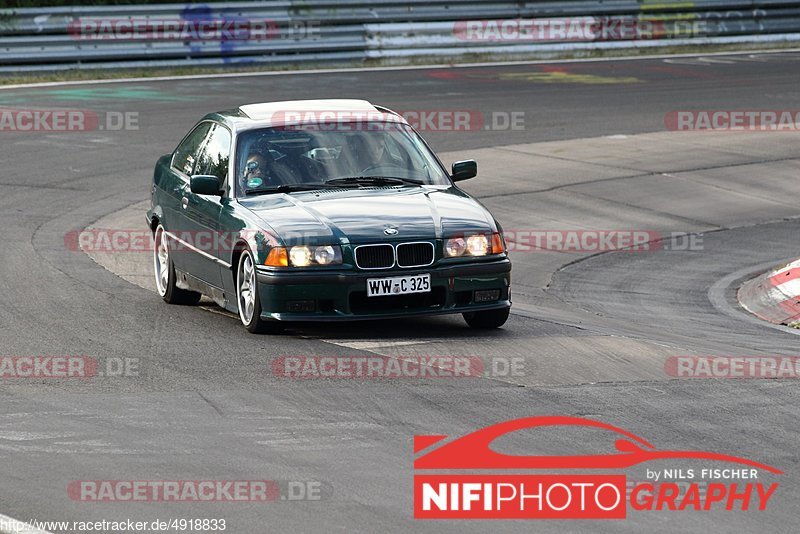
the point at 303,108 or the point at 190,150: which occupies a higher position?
the point at 303,108

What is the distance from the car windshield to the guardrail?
52.6 ft

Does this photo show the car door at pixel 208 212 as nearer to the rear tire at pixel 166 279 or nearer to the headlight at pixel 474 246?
the rear tire at pixel 166 279

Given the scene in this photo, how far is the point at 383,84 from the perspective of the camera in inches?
1006

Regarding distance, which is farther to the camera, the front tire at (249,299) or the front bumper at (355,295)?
the front tire at (249,299)

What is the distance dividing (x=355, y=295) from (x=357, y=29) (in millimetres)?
19770

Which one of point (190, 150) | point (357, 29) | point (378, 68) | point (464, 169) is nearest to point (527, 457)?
point (464, 169)

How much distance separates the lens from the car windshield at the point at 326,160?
407 inches

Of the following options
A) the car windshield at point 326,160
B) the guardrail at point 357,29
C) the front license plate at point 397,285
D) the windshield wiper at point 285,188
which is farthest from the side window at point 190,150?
the guardrail at point 357,29

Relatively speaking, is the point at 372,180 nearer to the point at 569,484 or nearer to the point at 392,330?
the point at 392,330

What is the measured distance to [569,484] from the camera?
6.22m

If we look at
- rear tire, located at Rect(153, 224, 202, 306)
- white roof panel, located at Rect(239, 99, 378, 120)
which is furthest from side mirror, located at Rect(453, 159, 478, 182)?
rear tire, located at Rect(153, 224, 202, 306)

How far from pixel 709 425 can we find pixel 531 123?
15096mm

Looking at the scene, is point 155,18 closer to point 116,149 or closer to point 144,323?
point 116,149

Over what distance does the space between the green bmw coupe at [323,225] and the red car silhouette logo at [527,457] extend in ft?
8.35
